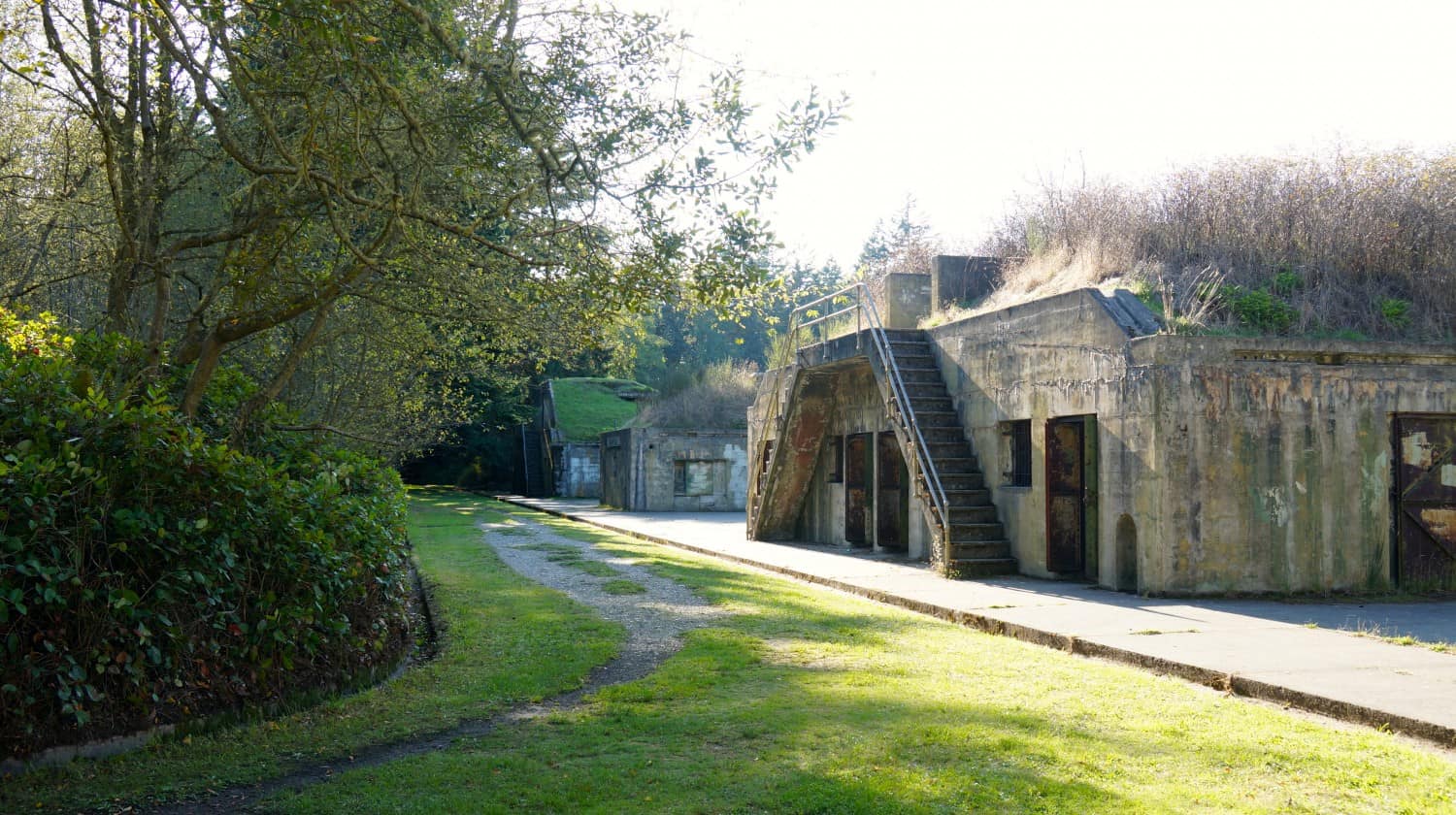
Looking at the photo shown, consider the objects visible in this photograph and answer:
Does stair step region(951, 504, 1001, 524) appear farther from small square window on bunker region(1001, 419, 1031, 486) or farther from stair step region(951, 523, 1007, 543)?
small square window on bunker region(1001, 419, 1031, 486)

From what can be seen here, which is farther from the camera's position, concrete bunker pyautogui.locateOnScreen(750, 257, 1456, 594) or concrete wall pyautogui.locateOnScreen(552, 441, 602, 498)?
concrete wall pyautogui.locateOnScreen(552, 441, 602, 498)

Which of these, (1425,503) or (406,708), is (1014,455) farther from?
(406,708)

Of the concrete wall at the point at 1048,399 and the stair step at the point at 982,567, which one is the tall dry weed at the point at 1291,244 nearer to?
the concrete wall at the point at 1048,399

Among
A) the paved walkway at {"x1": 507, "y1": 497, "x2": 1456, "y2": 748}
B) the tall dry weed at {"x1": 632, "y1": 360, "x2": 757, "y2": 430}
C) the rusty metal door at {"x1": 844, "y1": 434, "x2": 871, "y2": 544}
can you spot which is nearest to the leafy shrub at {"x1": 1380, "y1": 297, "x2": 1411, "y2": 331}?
the paved walkway at {"x1": 507, "y1": 497, "x2": 1456, "y2": 748}

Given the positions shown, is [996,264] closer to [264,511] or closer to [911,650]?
[911,650]

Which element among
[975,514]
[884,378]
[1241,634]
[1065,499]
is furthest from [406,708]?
[884,378]

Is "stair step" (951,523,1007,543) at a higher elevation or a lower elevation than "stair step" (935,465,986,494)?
lower

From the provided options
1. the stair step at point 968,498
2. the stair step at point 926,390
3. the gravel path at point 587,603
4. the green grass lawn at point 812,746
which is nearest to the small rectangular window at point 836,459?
the stair step at point 926,390

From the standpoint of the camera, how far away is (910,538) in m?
17.5

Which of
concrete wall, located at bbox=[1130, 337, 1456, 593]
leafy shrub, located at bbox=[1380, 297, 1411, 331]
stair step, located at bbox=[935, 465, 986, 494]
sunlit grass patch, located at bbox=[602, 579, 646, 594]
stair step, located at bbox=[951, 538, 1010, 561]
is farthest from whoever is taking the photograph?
stair step, located at bbox=[935, 465, 986, 494]

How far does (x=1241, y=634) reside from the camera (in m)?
9.75

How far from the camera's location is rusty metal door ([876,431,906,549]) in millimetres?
19344

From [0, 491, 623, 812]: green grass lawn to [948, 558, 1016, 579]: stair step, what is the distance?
17.6 feet

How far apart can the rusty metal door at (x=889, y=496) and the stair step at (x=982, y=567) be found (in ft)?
14.5
